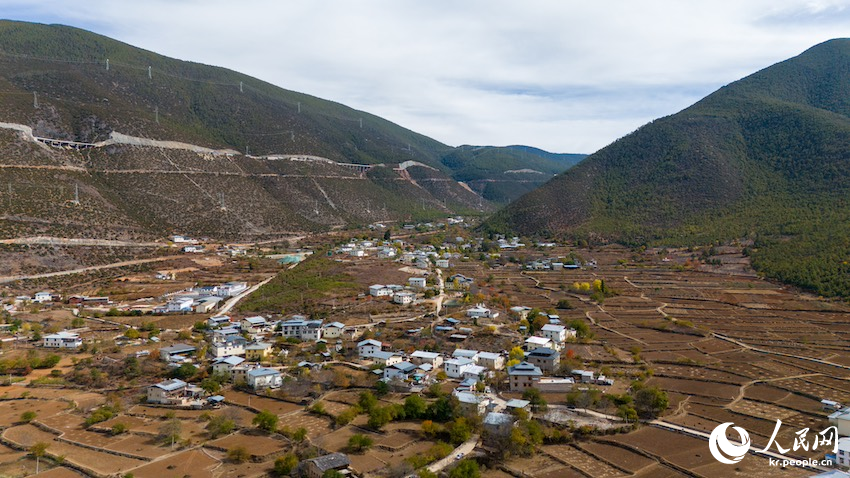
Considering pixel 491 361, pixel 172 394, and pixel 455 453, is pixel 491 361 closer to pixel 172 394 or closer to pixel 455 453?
pixel 455 453

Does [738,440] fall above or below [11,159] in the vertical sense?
below

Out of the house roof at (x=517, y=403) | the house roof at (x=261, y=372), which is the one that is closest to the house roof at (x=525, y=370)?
the house roof at (x=517, y=403)

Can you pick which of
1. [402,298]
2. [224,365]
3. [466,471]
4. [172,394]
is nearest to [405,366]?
[224,365]

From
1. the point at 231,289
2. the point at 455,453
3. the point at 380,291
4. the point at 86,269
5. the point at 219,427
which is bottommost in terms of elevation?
the point at 455,453

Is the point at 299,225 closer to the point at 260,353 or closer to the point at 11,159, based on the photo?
the point at 11,159

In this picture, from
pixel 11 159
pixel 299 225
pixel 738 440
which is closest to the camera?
pixel 738 440

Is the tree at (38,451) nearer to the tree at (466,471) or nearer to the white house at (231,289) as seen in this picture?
the tree at (466,471)

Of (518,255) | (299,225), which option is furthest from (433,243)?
(299,225)
